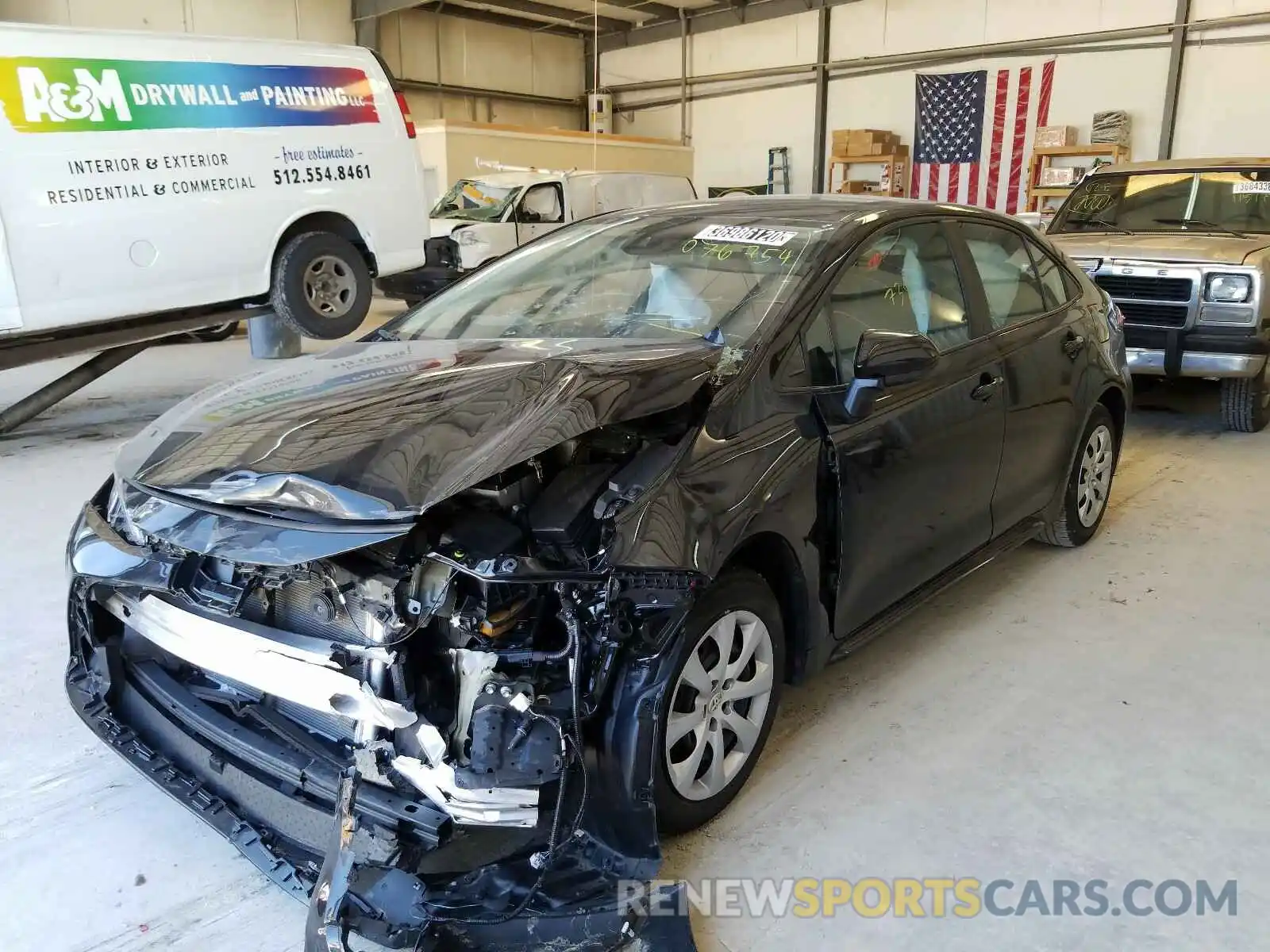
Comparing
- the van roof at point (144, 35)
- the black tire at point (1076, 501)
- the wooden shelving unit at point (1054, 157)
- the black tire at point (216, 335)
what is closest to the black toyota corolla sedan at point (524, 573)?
the black tire at point (1076, 501)

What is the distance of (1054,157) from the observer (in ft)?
44.1

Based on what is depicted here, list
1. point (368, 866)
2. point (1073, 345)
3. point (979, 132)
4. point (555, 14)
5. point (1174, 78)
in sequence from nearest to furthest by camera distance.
Result: point (368, 866), point (1073, 345), point (1174, 78), point (979, 132), point (555, 14)

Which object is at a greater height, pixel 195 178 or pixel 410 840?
pixel 195 178

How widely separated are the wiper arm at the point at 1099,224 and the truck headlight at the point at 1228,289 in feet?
2.88

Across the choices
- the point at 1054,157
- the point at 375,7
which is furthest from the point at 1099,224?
the point at 375,7

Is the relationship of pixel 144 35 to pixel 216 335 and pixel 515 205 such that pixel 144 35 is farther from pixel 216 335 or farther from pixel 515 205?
pixel 515 205

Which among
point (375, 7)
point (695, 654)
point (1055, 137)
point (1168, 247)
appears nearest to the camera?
point (695, 654)

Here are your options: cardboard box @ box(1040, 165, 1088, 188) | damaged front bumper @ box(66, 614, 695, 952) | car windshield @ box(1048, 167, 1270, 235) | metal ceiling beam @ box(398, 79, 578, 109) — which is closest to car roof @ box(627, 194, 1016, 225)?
damaged front bumper @ box(66, 614, 695, 952)

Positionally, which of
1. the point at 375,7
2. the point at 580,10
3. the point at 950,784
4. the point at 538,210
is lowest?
the point at 950,784

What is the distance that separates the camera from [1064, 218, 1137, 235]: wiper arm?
6753 millimetres

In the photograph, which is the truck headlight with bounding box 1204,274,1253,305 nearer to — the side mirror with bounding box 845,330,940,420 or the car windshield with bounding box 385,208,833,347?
the car windshield with bounding box 385,208,833,347

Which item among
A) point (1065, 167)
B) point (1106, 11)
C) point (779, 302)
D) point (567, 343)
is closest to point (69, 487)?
point (567, 343)

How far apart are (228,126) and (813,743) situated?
5.54 m

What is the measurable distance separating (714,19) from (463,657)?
18287 millimetres
